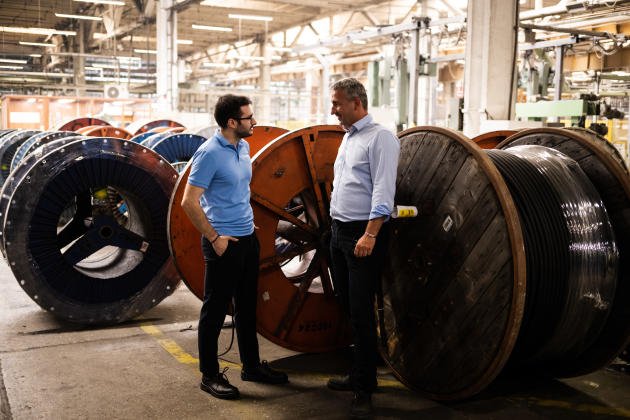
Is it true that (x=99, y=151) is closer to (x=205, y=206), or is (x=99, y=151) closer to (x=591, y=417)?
(x=205, y=206)

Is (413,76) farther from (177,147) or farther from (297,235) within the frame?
(297,235)

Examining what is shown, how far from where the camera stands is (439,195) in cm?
390

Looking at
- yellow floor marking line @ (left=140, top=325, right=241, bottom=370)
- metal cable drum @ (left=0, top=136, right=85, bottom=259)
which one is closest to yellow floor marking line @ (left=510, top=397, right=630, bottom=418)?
yellow floor marking line @ (left=140, top=325, right=241, bottom=370)

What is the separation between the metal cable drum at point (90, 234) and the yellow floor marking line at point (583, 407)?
3228mm

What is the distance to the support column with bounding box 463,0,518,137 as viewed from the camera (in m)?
8.17

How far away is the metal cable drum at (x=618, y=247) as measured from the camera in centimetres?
405

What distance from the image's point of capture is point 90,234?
18.2 feet

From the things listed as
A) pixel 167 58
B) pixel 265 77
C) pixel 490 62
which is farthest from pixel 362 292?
pixel 265 77

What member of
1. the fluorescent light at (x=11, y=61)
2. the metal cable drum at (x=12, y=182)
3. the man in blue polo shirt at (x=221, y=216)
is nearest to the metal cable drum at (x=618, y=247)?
the man in blue polo shirt at (x=221, y=216)

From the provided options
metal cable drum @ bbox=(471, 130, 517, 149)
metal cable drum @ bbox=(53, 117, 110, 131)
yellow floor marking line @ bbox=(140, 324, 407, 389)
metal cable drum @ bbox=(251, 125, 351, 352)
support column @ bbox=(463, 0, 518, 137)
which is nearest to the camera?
yellow floor marking line @ bbox=(140, 324, 407, 389)

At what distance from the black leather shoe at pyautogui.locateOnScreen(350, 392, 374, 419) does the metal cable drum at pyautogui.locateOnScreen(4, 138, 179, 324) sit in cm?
254

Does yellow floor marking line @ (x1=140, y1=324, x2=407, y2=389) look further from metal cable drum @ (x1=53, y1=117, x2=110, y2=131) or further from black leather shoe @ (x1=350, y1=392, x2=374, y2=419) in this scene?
metal cable drum @ (x1=53, y1=117, x2=110, y2=131)

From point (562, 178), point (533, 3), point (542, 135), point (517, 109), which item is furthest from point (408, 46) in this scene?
point (562, 178)

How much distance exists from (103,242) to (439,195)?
3.11 m
